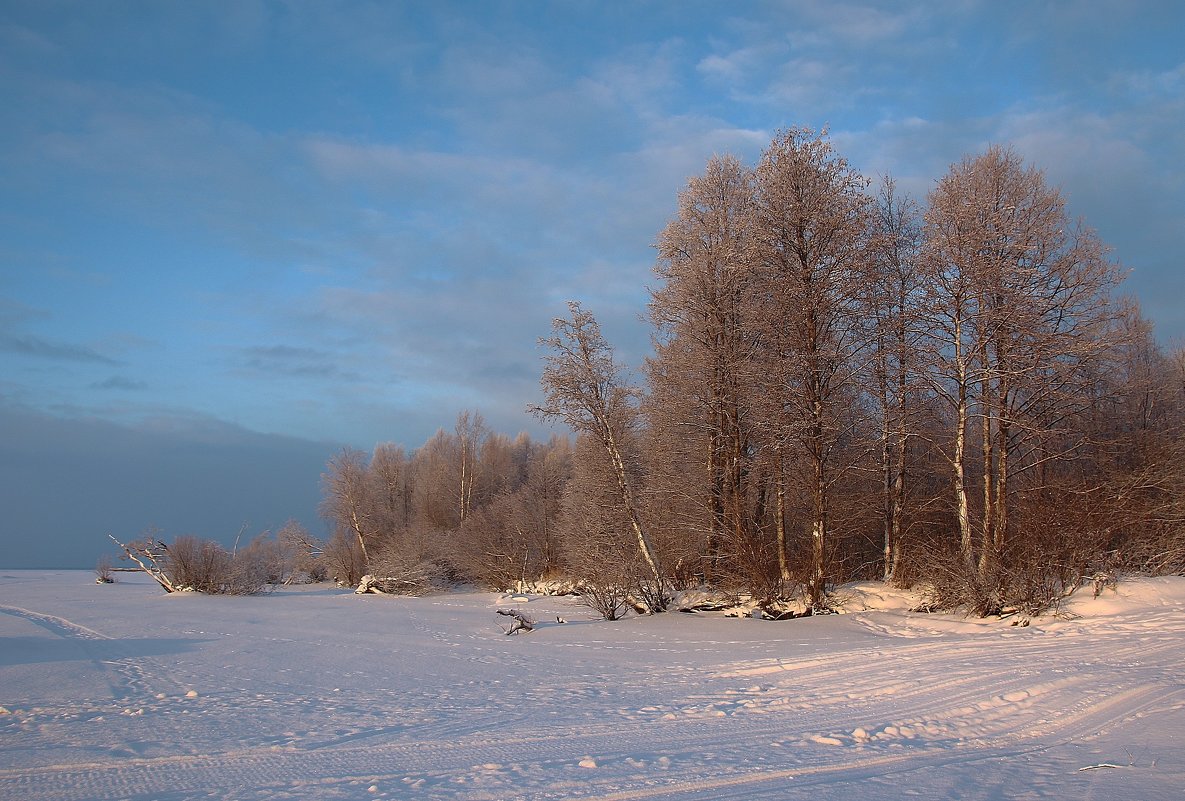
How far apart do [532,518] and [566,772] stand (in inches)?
1389

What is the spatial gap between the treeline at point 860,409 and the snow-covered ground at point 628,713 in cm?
234

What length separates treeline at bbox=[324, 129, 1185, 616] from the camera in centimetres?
1605

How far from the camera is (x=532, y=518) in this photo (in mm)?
40750

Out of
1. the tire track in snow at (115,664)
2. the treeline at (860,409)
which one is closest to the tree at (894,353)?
the treeline at (860,409)

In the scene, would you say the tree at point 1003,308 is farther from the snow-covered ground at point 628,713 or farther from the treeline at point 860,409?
the snow-covered ground at point 628,713

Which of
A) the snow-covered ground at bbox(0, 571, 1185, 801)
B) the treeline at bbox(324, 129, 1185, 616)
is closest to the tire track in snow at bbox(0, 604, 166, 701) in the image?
the snow-covered ground at bbox(0, 571, 1185, 801)

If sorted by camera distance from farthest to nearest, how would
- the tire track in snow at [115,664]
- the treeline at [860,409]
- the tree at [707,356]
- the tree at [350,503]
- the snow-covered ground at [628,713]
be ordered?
the tree at [350,503]
the tree at [707,356]
the treeline at [860,409]
the tire track in snow at [115,664]
the snow-covered ground at [628,713]

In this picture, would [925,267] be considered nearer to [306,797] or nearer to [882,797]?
[882,797]

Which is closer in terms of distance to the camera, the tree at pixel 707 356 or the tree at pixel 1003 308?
the tree at pixel 1003 308

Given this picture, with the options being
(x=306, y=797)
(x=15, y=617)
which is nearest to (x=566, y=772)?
(x=306, y=797)

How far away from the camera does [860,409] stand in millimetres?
19609

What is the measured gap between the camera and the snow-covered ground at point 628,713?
5.55m

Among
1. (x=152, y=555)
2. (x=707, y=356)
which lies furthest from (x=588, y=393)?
(x=152, y=555)

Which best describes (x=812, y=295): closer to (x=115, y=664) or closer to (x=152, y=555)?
(x=115, y=664)
